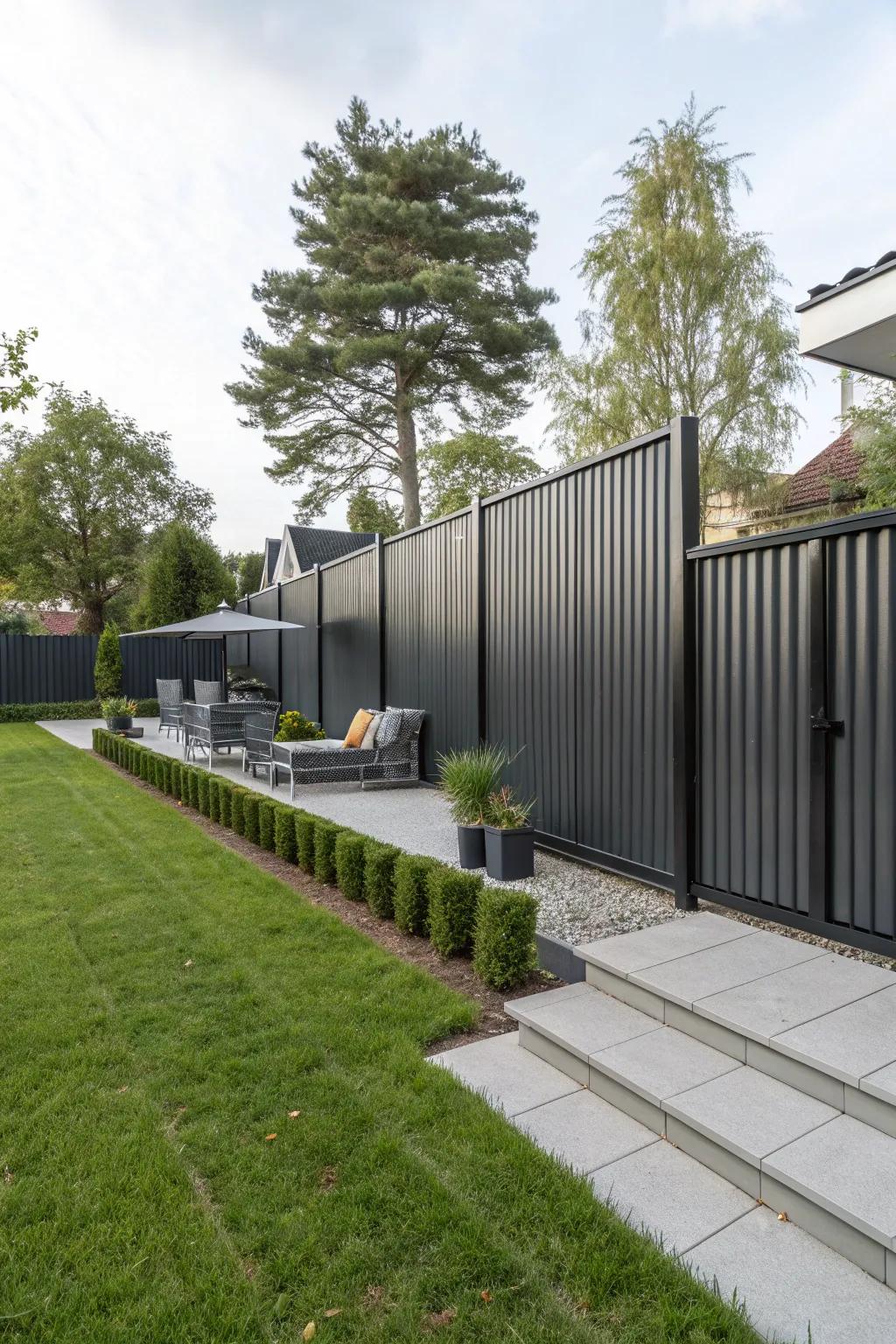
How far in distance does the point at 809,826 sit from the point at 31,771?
882 cm

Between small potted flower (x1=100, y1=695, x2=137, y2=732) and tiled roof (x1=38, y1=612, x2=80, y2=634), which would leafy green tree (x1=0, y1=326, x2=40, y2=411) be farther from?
tiled roof (x1=38, y1=612, x2=80, y2=634)

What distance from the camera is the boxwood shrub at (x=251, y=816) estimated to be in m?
5.62

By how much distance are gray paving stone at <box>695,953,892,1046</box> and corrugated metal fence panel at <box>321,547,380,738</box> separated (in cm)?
645

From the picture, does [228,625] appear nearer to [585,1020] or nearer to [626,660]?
[626,660]

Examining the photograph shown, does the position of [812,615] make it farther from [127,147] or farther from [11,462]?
[11,462]

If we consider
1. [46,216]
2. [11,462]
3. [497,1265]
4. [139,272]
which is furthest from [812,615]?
[11,462]

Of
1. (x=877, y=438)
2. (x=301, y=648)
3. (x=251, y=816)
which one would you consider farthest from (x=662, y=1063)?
(x=301, y=648)

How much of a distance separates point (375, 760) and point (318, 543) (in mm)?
14873

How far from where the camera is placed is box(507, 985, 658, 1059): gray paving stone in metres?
2.49

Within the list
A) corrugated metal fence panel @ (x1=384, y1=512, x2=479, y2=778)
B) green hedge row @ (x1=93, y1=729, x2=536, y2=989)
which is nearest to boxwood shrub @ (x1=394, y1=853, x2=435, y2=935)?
green hedge row @ (x1=93, y1=729, x2=536, y2=989)

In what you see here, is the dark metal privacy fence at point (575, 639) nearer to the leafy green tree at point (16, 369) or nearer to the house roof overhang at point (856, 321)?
the house roof overhang at point (856, 321)

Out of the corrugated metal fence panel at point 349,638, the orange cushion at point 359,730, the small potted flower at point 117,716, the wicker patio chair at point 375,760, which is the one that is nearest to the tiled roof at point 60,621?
the small potted flower at point 117,716

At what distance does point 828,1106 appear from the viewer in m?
2.07

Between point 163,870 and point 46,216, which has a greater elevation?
point 46,216
